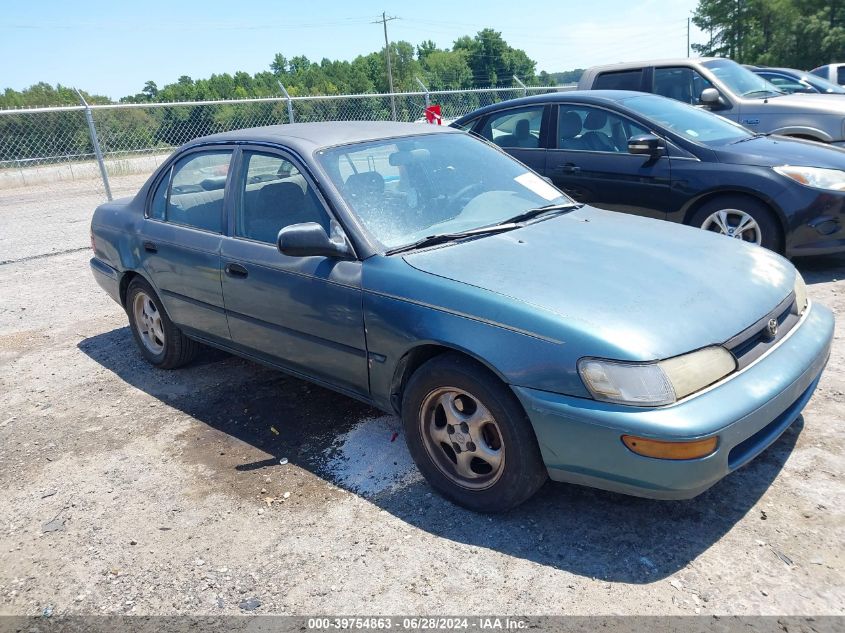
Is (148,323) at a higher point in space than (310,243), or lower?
lower

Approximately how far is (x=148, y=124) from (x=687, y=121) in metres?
12.4

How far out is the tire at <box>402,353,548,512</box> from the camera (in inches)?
107

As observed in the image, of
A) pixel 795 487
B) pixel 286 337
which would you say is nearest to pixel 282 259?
pixel 286 337

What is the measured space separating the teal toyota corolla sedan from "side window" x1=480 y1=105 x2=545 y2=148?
263cm

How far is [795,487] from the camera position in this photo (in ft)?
9.68

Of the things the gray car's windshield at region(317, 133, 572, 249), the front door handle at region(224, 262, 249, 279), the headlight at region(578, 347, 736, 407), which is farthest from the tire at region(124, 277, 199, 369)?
the headlight at region(578, 347, 736, 407)

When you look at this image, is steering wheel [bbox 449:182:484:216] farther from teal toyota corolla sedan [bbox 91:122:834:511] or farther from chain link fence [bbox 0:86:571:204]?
chain link fence [bbox 0:86:571:204]

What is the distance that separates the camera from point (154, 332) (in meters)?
4.94

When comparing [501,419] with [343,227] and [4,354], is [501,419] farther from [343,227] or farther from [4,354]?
[4,354]

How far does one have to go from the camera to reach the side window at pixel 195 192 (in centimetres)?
412

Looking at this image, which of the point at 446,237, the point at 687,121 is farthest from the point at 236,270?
the point at 687,121

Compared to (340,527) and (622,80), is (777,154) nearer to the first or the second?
(622,80)

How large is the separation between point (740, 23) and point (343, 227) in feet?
196

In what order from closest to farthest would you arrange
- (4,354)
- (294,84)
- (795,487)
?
(795,487)
(4,354)
(294,84)
